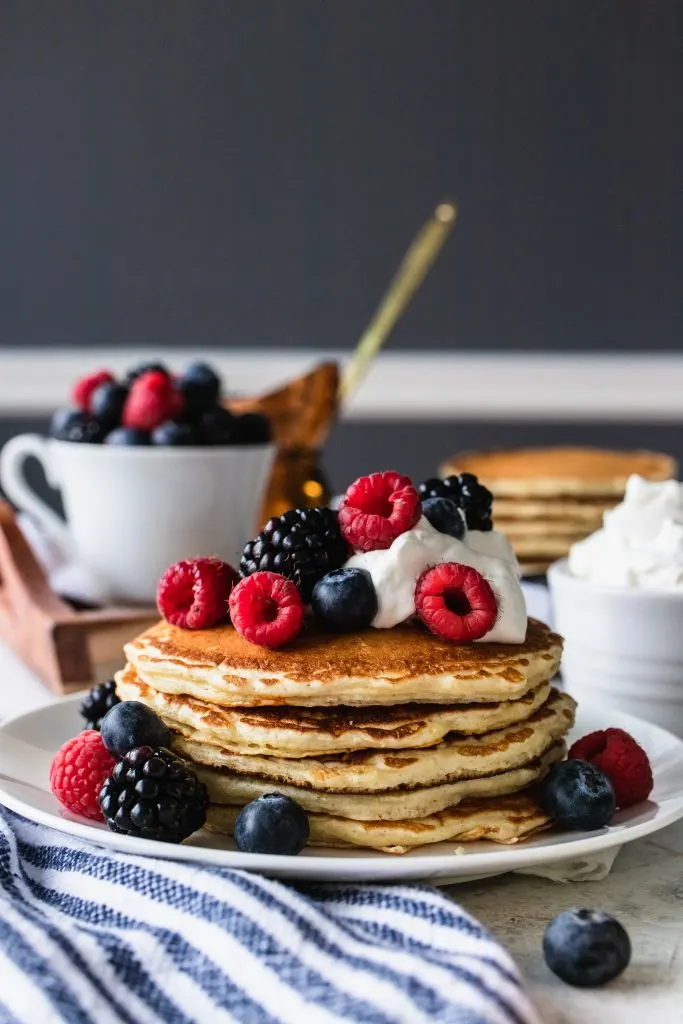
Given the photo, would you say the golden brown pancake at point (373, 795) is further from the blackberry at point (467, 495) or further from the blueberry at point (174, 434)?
the blueberry at point (174, 434)

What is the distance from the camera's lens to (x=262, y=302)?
478cm

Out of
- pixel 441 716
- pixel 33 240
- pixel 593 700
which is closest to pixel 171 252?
pixel 33 240

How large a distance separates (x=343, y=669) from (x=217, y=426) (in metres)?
0.87

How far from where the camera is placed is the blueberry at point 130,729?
1.19 meters

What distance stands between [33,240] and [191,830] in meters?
3.99

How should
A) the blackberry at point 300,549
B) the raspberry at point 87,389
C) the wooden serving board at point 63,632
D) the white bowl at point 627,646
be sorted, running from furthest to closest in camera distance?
the raspberry at point 87,389, the wooden serving board at point 63,632, the white bowl at point 627,646, the blackberry at point 300,549

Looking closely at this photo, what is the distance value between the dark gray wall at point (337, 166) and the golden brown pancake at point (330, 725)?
3.68m

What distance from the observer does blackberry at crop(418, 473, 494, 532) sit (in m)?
1.38

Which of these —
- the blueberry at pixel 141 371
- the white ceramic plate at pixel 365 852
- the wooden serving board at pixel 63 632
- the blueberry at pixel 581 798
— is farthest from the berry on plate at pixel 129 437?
the blueberry at pixel 581 798

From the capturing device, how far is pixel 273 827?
3.61 ft

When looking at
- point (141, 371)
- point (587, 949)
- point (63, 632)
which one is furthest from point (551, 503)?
point (587, 949)

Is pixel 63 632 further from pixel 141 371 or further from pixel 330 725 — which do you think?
pixel 330 725

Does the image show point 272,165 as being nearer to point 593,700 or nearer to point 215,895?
point 593,700

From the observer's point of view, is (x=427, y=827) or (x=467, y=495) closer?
(x=427, y=827)
